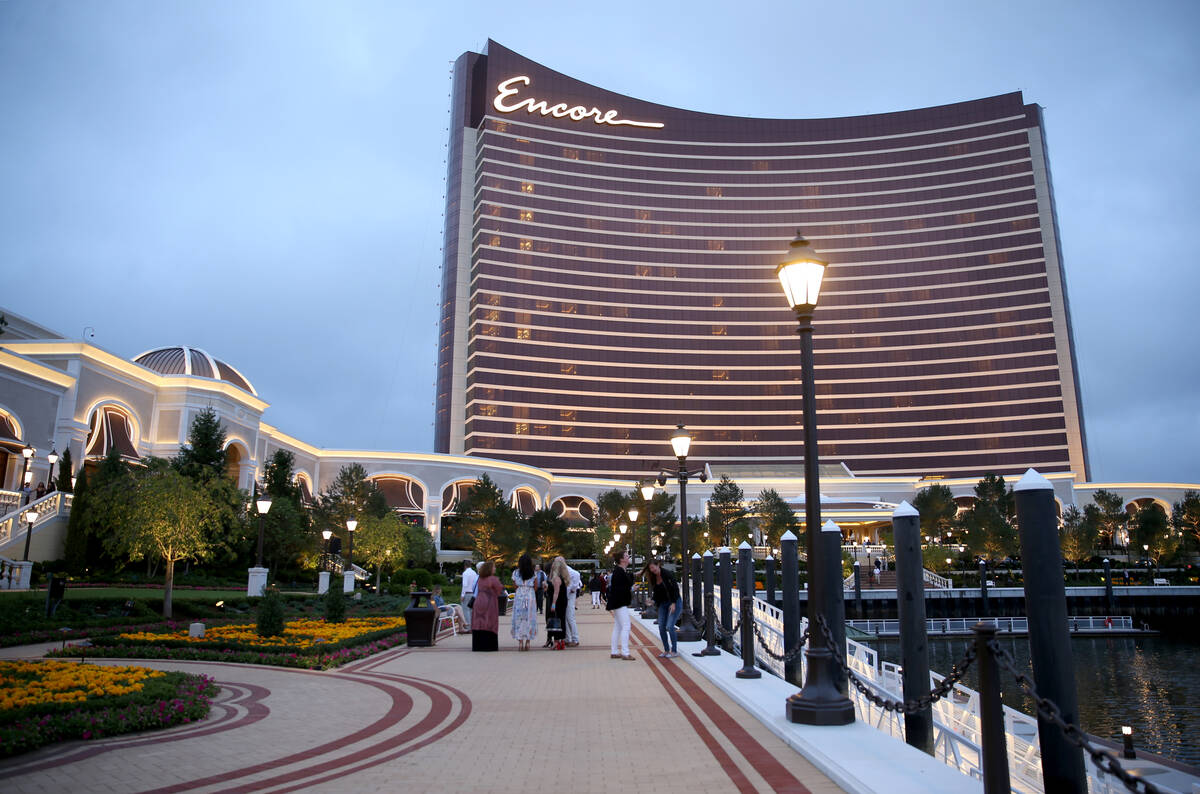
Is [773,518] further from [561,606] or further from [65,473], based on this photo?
[561,606]

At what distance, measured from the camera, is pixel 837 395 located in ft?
369

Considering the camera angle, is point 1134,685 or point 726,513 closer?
point 1134,685

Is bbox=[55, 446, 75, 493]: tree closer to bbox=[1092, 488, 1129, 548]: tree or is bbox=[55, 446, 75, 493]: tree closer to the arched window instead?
the arched window

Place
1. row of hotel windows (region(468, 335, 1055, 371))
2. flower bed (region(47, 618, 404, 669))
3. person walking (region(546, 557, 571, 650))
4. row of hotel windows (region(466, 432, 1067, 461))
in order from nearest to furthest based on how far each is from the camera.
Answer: flower bed (region(47, 618, 404, 669))
person walking (region(546, 557, 571, 650))
row of hotel windows (region(466, 432, 1067, 461))
row of hotel windows (region(468, 335, 1055, 371))

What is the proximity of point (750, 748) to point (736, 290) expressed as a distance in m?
114

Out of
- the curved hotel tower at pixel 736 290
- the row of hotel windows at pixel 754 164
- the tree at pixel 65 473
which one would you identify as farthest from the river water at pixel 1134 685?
the row of hotel windows at pixel 754 164

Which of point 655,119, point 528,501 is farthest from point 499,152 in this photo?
point 528,501

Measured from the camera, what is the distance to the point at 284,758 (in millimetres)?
6836

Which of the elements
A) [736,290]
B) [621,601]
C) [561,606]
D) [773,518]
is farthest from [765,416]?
[621,601]

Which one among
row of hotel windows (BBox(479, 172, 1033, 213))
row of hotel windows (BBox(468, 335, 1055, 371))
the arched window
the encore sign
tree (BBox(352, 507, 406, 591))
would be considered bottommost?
tree (BBox(352, 507, 406, 591))

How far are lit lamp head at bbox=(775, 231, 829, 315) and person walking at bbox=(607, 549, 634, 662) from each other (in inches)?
270

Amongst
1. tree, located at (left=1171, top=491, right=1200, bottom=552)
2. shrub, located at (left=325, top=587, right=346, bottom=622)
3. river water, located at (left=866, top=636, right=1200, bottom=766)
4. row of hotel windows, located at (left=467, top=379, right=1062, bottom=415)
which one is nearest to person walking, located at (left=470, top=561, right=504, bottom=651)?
shrub, located at (left=325, top=587, right=346, bottom=622)

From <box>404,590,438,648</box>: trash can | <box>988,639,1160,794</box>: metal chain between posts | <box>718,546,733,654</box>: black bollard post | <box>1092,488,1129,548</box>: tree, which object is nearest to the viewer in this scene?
<box>988,639,1160,794</box>: metal chain between posts

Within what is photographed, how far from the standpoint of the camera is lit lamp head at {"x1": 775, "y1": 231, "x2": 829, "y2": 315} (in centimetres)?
830
